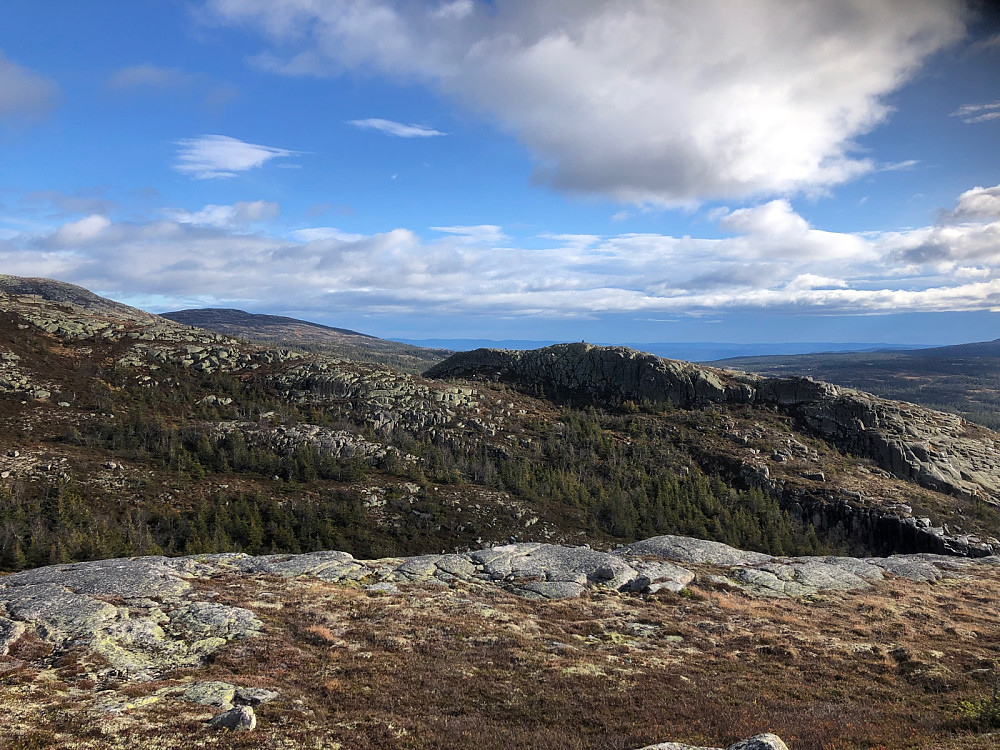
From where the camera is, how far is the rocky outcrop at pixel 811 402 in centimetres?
13200

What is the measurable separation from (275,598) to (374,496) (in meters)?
70.3

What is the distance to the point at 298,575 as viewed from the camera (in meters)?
38.2

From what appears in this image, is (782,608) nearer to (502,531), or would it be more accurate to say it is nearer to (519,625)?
(519,625)

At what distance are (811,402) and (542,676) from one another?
546 ft

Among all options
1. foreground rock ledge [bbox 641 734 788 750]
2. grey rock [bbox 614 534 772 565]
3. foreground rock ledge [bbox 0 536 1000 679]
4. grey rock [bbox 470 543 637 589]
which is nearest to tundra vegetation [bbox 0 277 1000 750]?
foreground rock ledge [bbox 0 536 1000 679]

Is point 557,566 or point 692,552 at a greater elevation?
point 557,566

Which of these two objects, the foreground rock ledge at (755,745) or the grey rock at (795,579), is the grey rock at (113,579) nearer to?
the foreground rock ledge at (755,745)

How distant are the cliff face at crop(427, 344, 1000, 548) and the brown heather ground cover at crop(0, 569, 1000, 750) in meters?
121

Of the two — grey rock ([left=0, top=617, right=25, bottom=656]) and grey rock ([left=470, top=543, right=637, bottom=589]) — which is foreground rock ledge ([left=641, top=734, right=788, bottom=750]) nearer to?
grey rock ([left=0, top=617, right=25, bottom=656])

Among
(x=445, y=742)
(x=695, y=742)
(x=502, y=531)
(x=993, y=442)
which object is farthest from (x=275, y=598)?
(x=993, y=442)

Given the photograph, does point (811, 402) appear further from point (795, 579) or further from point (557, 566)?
point (557, 566)

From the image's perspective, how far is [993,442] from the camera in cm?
14725

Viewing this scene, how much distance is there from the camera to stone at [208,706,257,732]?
15.2 meters

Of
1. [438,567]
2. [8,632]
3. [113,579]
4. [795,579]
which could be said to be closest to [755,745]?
[8,632]
